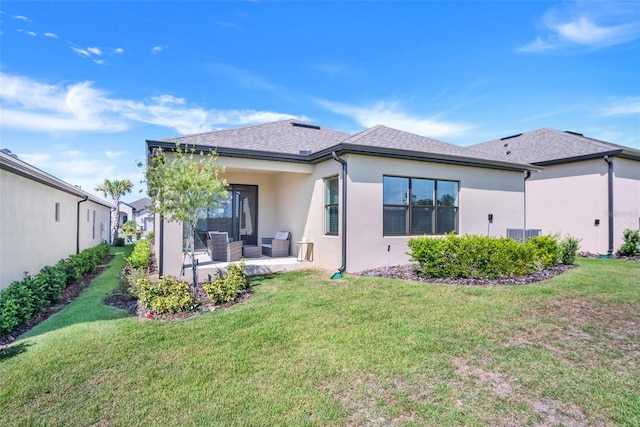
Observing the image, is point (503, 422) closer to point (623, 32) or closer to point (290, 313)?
point (290, 313)

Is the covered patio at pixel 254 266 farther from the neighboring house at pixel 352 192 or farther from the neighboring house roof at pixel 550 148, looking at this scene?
the neighboring house roof at pixel 550 148

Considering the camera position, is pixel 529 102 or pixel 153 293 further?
pixel 529 102

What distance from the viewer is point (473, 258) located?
806 cm

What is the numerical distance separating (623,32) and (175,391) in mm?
14480

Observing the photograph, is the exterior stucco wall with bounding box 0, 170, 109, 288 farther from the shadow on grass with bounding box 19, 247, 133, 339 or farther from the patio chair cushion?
the patio chair cushion

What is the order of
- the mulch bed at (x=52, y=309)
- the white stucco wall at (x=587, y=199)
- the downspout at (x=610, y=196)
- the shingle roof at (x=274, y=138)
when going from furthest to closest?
the white stucco wall at (x=587, y=199)
the downspout at (x=610, y=196)
the shingle roof at (x=274, y=138)
the mulch bed at (x=52, y=309)

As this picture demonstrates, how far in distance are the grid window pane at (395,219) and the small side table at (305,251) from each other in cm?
236

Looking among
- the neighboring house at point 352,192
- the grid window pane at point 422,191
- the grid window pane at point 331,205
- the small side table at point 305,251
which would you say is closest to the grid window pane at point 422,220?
the neighboring house at point 352,192

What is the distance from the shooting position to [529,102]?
13258 millimetres

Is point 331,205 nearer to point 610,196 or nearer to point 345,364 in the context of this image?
point 345,364

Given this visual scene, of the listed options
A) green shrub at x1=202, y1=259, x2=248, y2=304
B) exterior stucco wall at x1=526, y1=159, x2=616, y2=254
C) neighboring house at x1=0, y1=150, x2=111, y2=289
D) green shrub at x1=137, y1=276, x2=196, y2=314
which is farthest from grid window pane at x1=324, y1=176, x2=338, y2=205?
exterior stucco wall at x1=526, y1=159, x2=616, y2=254

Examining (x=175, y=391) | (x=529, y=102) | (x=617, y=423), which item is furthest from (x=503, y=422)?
(x=529, y=102)

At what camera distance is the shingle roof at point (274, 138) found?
30.9 ft

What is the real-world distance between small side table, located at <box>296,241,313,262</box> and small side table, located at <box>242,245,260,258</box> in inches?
55.4
